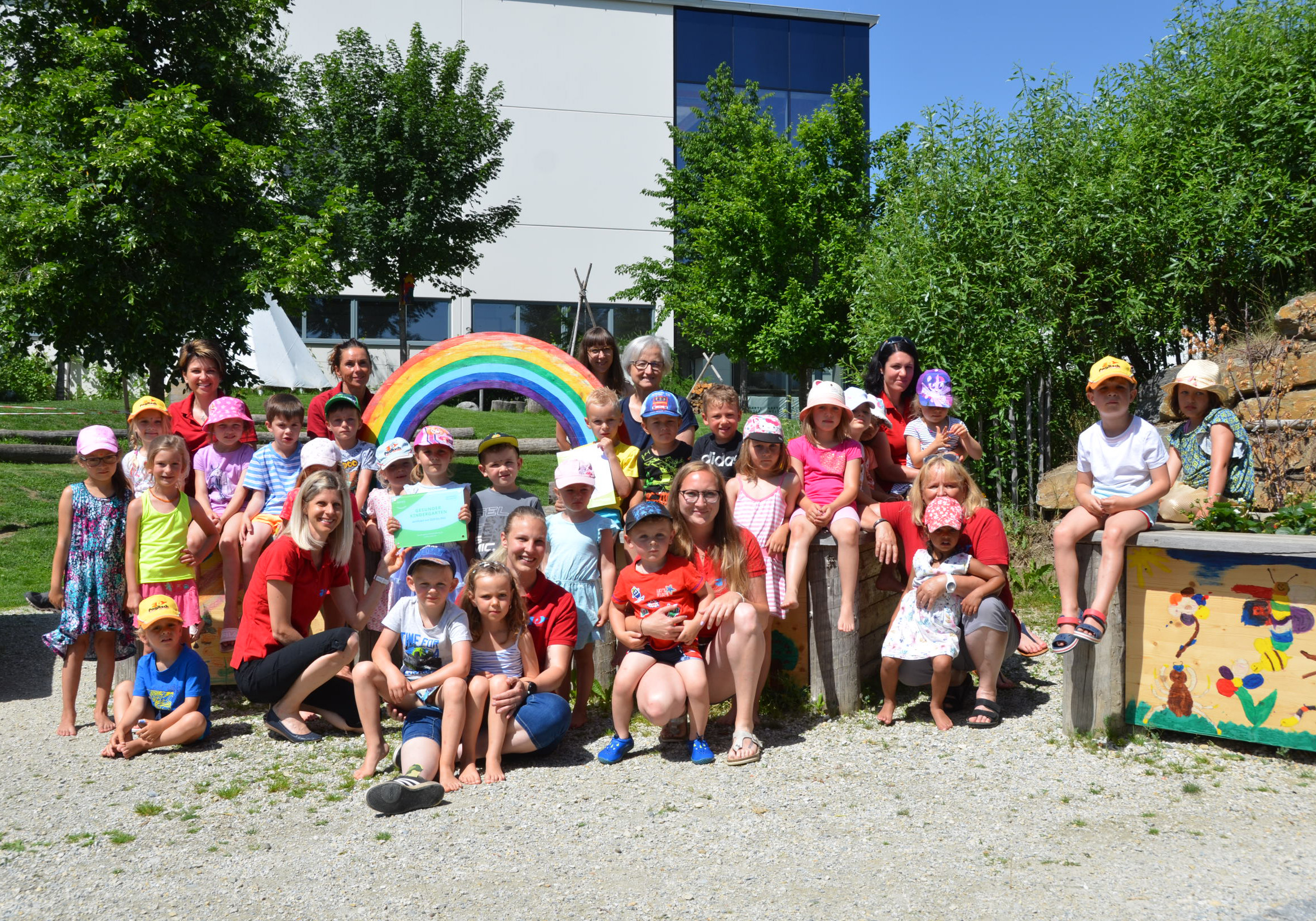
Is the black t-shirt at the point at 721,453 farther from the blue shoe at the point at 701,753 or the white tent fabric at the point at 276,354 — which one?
the white tent fabric at the point at 276,354

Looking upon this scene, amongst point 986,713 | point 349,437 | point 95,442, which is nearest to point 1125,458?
point 986,713

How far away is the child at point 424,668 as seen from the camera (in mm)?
4445

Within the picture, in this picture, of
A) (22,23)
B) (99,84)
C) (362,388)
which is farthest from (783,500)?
(22,23)

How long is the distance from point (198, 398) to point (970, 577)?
481 centimetres

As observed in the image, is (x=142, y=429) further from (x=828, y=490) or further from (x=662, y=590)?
(x=828, y=490)

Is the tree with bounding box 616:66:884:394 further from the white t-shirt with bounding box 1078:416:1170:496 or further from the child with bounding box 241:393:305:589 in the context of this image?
the child with bounding box 241:393:305:589

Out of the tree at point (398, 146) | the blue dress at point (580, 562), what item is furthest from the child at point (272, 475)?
the tree at point (398, 146)

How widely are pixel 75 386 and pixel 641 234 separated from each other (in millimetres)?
17076

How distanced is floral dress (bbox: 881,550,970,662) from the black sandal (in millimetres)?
293

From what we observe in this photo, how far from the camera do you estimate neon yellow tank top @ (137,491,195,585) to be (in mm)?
5359

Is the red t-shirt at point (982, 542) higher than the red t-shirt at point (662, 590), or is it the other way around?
the red t-shirt at point (982, 542)

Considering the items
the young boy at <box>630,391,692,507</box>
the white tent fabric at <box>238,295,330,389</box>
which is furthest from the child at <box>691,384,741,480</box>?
the white tent fabric at <box>238,295,330,389</box>

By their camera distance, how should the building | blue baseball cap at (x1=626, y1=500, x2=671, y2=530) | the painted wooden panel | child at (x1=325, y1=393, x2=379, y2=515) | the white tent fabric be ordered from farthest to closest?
1. the building
2. the white tent fabric
3. child at (x1=325, y1=393, x2=379, y2=515)
4. blue baseball cap at (x1=626, y1=500, x2=671, y2=530)
5. the painted wooden panel

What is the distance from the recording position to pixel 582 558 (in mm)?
5266
